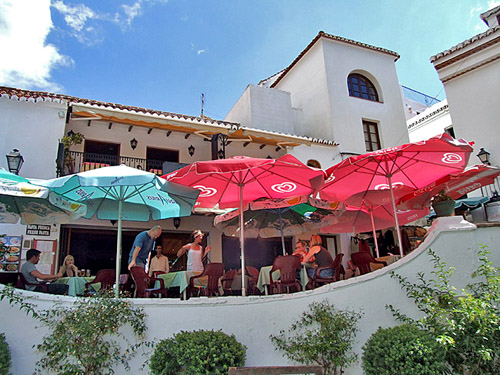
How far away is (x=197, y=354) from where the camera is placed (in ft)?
14.8

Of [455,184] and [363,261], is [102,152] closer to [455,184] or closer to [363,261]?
[363,261]

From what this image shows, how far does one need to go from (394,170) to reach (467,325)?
3681 millimetres

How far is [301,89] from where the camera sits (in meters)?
17.2

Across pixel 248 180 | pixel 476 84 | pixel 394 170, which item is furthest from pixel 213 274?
pixel 476 84

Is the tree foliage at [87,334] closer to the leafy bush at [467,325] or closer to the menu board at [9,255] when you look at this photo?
the leafy bush at [467,325]

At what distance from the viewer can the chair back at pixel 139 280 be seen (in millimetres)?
6297

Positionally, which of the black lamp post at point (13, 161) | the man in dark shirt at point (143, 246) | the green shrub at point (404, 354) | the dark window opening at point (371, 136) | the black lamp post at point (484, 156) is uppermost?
the dark window opening at point (371, 136)

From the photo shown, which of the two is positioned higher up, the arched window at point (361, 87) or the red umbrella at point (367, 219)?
the arched window at point (361, 87)

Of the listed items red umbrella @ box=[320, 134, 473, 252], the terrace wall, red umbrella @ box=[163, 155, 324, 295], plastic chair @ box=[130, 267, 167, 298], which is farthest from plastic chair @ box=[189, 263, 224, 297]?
red umbrella @ box=[320, 134, 473, 252]

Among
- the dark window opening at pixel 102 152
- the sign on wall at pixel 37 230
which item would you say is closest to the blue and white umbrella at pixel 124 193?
the sign on wall at pixel 37 230

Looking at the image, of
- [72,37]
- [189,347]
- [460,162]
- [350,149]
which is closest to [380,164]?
[460,162]

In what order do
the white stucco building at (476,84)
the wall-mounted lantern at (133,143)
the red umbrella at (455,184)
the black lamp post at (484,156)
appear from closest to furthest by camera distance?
the red umbrella at (455,184) → the black lamp post at (484,156) → the wall-mounted lantern at (133,143) → the white stucco building at (476,84)

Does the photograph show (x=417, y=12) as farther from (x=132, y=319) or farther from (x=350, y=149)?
(x=132, y=319)

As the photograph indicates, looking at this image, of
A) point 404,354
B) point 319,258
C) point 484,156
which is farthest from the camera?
point 484,156
